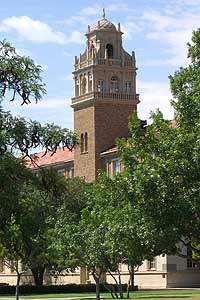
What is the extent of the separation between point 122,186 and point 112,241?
2.87m

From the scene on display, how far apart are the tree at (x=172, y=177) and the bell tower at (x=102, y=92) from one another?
59.6m

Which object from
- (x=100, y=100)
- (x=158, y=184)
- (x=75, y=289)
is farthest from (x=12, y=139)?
(x=100, y=100)

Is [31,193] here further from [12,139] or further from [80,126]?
[80,126]

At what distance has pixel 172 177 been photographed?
27.5 m

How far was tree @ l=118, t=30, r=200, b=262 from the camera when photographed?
89.4 feet

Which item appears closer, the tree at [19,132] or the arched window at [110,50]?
Result: the tree at [19,132]

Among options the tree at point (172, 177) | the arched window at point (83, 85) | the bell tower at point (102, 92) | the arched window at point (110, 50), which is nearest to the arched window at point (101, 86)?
the bell tower at point (102, 92)

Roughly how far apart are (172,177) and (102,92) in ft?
206

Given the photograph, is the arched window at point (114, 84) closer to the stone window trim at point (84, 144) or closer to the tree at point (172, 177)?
the stone window trim at point (84, 144)

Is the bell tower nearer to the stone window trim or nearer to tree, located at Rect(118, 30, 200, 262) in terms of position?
the stone window trim

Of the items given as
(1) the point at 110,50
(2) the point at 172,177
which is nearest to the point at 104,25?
(1) the point at 110,50

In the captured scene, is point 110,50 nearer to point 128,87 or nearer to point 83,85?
point 128,87

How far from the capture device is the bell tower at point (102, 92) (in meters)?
89.5

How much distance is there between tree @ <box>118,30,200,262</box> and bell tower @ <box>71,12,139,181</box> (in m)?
59.6
